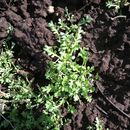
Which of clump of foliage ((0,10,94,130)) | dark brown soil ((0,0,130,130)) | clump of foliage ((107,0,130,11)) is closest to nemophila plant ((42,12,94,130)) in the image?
clump of foliage ((0,10,94,130))

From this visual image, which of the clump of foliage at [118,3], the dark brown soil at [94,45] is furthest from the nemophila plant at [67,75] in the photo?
the clump of foliage at [118,3]

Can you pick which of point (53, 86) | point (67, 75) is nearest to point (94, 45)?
point (67, 75)

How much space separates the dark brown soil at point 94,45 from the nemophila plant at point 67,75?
100mm

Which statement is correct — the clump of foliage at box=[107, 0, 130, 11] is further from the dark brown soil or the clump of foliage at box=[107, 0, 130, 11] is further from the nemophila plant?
the nemophila plant

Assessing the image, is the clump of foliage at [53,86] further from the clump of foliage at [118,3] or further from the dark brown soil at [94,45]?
the clump of foliage at [118,3]

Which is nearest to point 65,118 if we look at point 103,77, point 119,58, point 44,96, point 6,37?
point 44,96

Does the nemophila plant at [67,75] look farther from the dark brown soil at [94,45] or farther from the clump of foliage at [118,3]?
the clump of foliage at [118,3]

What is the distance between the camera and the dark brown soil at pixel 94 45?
327 cm

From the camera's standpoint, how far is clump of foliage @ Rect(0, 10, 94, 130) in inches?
128

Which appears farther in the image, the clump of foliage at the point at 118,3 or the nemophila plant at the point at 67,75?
the clump of foliage at the point at 118,3

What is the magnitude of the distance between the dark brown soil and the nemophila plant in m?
0.10

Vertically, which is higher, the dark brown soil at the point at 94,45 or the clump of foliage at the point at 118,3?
the clump of foliage at the point at 118,3

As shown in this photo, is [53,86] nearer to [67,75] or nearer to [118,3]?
[67,75]

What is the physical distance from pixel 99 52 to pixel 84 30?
26 cm
